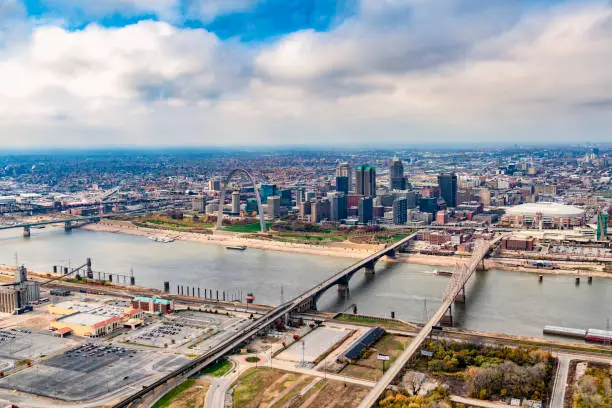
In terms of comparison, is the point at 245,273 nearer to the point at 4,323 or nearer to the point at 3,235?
the point at 4,323

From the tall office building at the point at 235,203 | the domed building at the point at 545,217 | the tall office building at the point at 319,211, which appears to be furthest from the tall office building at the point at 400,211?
the tall office building at the point at 235,203

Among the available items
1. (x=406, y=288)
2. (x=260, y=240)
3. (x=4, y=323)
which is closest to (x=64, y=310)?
Result: (x=4, y=323)

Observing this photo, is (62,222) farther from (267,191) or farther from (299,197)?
(299,197)

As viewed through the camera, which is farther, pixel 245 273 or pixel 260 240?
pixel 260 240

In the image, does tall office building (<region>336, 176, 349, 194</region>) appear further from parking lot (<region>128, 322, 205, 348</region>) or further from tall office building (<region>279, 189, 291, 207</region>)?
parking lot (<region>128, 322, 205, 348</region>)

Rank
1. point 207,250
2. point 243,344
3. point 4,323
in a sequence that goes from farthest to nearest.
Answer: point 207,250 → point 4,323 → point 243,344

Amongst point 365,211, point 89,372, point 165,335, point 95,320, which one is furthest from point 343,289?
point 365,211

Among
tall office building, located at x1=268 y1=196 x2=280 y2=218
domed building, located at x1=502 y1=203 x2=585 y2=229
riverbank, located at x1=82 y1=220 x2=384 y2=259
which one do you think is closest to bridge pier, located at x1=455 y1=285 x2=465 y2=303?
riverbank, located at x1=82 y1=220 x2=384 y2=259
